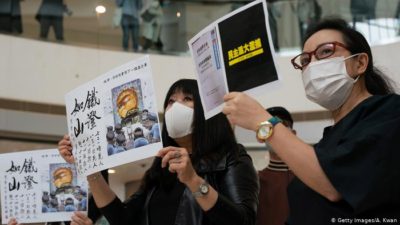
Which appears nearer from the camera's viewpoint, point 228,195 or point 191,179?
point 191,179

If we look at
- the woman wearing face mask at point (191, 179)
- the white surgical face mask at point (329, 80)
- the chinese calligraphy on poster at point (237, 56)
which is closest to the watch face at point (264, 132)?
the chinese calligraphy on poster at point (237, 56)

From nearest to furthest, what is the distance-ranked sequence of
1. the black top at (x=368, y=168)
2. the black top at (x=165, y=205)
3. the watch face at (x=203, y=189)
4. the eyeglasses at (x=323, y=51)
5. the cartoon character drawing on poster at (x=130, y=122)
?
the black top at (x=368, y=168) → the eyeglasses at (x=323, y=51) → the watch face at (x=203, y=189) → the cartoon character drawing on poster at (x=130, y=122) → the black top at (x=165, y=205)

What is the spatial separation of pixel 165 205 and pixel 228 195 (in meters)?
0.30

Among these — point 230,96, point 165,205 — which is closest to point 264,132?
point 230,96

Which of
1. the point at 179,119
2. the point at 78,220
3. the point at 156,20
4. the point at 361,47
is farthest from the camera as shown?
the point at 156,20

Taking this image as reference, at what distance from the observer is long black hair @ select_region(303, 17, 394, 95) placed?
5.77 feet

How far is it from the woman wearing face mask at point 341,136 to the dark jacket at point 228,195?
237 millimetres

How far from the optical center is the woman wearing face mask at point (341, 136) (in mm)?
1416

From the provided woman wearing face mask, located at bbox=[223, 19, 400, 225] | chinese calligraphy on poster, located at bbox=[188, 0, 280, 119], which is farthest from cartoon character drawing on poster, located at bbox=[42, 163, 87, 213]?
woman wearing face mask, located at bbox=[223, 19, 400, 225]

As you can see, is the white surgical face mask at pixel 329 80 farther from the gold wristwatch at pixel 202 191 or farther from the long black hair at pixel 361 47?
the gold wristwatch at pixel 202 191

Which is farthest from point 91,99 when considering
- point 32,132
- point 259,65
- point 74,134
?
point 32,132

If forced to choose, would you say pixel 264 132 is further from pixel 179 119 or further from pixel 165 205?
pixel 165 205

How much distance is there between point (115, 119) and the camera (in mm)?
2094

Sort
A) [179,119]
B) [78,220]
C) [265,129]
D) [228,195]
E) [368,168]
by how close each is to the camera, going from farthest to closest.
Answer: [78,220]
[179,119]
[228,195]
[265,129]
[368,168]
